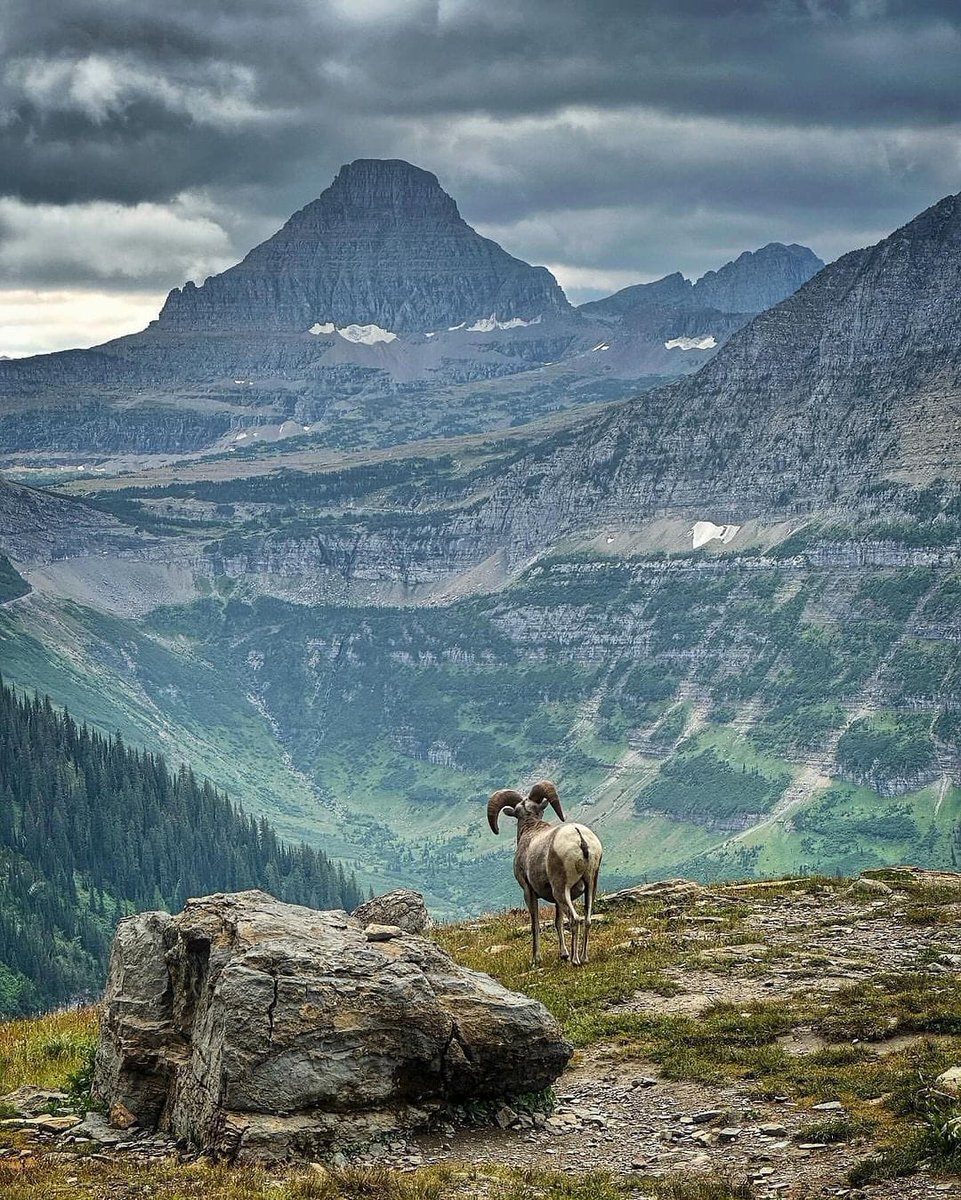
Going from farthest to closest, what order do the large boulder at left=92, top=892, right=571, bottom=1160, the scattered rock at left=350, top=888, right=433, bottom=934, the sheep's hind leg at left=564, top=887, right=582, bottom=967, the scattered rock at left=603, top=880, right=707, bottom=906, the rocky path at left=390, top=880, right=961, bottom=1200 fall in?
the scattered rock at left=603, top=880, right=707, bottom=906 → the scattered rock at left=350, top=888, right=433, bottom=934 → the sheep's hind leg at left=564, top=887, right=582, bottom=967 → the large boulder at left=92, top=892, right=571, bottom=1160 → the rocky path at left=390, top=880, right=961, bottom=1200

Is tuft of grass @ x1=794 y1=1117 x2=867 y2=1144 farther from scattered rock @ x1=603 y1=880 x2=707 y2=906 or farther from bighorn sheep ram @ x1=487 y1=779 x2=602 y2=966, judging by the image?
scattered rock @ x1=603 y1=880 x2=707 y2=906

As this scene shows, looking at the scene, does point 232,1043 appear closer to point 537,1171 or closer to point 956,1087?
point 537,1171

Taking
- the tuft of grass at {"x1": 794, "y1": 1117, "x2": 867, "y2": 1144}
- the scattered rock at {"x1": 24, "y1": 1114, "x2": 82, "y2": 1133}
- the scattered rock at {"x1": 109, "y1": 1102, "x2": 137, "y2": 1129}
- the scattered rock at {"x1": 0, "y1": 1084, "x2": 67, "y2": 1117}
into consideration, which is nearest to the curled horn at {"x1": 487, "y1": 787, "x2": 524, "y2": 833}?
the scattered rock at {"x1": 0, "y1": 1084, "x2": 67, "y2": 1117}

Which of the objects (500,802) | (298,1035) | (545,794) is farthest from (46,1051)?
(545,794)

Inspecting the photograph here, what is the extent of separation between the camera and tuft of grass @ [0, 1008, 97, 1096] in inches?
1401

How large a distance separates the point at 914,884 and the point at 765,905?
6167 mm

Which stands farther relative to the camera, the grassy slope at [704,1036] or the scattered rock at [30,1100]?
the scattered rock at [30,1100]

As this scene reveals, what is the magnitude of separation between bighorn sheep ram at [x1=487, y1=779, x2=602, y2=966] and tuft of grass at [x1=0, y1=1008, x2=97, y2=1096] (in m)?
12.2

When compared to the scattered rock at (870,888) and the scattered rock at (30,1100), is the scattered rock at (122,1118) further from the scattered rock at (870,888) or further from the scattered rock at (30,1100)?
the scattered rock at (870,888)

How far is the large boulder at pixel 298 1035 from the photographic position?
1166 inches

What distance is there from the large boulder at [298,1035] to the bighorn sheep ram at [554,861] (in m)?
9.88

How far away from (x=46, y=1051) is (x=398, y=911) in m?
11.6

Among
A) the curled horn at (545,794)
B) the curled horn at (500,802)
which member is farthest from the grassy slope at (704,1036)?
the curled horn at (545,794)

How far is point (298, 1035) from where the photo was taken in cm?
2988
